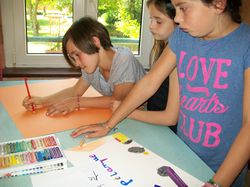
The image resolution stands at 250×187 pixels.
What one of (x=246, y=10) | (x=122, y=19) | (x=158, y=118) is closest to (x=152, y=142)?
(x=158, y=118)

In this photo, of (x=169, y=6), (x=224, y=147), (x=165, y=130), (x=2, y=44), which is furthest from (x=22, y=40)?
(x=224, y=147)

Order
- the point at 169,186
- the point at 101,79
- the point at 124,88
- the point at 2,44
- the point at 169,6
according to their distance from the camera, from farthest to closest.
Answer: the point at 2,44
the point at 101,79
the point at 124,88
the point at 169,6
the point at 169,186

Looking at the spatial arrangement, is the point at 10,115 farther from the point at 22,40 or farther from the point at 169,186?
the point at 22,40

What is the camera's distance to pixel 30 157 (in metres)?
0.78

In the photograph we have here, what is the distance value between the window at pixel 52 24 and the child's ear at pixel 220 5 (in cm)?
160

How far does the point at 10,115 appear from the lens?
3.73 ft

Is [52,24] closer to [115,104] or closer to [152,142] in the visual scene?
[115,104]

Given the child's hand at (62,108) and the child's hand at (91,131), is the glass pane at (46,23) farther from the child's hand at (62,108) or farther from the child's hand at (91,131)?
the child's hand at (91,131)

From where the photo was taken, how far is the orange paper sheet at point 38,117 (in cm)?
102

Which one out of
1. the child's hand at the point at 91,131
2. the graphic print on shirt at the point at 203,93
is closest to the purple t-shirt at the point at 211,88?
the graphic print on shirt at the point at 203,93

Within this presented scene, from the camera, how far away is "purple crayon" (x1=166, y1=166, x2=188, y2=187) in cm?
72

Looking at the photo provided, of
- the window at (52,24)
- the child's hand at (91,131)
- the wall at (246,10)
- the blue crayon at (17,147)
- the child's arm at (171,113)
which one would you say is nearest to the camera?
the blue crayon at (17,147)

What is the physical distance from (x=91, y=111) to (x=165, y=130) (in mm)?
338

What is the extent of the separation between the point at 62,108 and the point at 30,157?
16.2 inches
